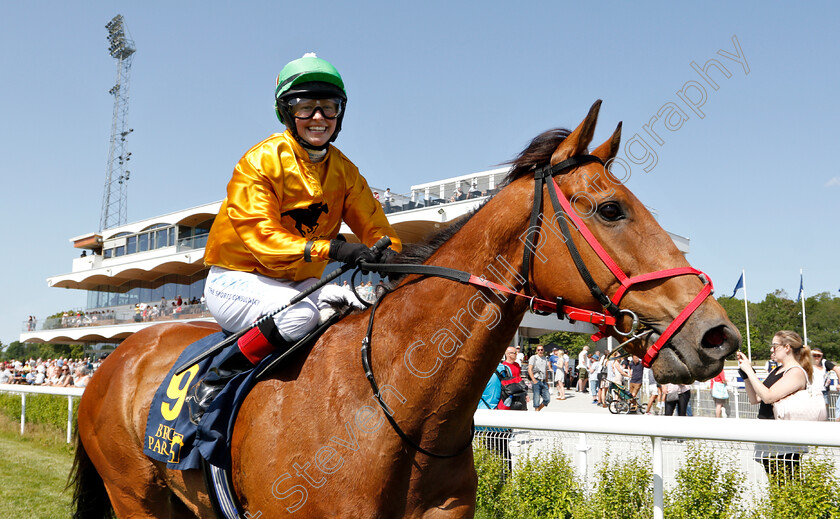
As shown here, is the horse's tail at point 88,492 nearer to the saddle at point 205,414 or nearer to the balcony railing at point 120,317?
the saddle at point 205,414

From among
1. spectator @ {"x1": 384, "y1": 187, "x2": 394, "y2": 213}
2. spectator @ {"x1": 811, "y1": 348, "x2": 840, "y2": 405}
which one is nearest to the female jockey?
spectator @ {"x1": 811, "y1": 348, "x2": 840, "y2": 405}

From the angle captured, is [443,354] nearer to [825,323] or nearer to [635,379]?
[635,379]

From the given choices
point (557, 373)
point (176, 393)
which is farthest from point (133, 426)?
point (557, 373)

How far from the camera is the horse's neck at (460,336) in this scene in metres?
2.02

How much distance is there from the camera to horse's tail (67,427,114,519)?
12.2 ft

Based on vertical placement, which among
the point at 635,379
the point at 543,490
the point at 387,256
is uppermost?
the point at 387,256

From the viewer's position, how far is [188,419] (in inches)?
101

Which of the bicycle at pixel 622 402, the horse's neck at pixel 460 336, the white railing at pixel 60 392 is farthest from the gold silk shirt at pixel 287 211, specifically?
the bicycle at pixel 622 402

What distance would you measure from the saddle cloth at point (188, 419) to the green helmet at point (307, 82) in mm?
1029

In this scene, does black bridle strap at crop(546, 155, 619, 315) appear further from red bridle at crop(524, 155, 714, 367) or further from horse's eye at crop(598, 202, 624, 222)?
horse's eye at crop(598, 202, 624, 222)

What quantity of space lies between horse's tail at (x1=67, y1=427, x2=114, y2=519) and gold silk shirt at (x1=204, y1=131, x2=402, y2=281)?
1.96 meters

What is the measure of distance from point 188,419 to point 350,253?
106 cm

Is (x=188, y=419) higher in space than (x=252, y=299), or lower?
lower

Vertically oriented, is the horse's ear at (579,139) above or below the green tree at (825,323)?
above
